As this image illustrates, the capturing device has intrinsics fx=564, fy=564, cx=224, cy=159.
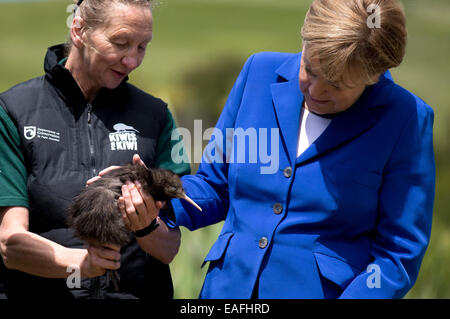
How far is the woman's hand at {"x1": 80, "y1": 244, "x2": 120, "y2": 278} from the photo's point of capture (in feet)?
9.58

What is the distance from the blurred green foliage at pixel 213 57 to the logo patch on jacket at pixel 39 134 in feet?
8.11

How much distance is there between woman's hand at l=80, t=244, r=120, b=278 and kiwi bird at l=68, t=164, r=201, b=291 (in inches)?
1.7

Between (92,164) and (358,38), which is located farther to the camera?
(92,164)

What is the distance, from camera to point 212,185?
9.53ft

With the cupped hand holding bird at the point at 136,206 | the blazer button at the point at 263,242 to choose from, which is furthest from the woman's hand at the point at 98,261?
the blazer button at the point at 263,242

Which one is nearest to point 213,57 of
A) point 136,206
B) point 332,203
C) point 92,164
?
point 92,164

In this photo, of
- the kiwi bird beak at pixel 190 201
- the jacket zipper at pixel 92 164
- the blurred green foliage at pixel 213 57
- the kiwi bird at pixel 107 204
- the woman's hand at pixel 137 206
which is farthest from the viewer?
the blurred green foliage at pixel 213 57

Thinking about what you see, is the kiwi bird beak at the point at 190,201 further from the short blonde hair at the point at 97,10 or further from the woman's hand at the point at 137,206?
the short blonde hair at the point at 97,10

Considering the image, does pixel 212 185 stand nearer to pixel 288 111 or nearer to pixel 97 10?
pixel 288 111

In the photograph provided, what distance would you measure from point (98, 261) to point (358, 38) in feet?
5.54

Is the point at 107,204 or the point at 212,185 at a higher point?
the point at 212,185

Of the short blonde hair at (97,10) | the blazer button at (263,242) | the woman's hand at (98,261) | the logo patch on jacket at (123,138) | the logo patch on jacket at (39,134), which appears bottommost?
the woman's hand at (98,261)

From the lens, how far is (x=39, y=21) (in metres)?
10.4

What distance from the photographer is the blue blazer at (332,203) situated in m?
2.49
